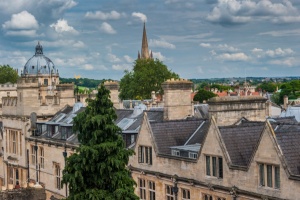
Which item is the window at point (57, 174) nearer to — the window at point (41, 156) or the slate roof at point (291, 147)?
the window at point (41, 156)

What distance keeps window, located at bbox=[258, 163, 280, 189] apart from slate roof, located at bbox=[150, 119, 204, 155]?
6841 mm

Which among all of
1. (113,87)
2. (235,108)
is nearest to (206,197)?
(235,108)

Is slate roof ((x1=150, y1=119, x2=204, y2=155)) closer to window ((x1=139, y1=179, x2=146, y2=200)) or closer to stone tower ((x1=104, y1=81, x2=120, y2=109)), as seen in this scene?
window ((x1=139, y1=179, x2=146, y2=200))

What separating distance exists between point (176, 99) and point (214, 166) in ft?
31.3

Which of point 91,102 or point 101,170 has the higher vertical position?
point 91,102

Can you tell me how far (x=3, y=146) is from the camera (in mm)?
51062

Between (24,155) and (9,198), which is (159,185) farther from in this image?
(24,155)

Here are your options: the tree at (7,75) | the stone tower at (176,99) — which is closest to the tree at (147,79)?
the tree at (7,75)

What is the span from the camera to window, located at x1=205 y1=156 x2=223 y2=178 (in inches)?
958

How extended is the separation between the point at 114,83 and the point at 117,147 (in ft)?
68.3

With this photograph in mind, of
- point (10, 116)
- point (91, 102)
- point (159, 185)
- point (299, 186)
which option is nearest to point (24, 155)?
point (10, 116)

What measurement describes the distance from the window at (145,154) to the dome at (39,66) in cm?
14498

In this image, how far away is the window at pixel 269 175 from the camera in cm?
2133

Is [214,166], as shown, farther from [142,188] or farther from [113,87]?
[113,87]
